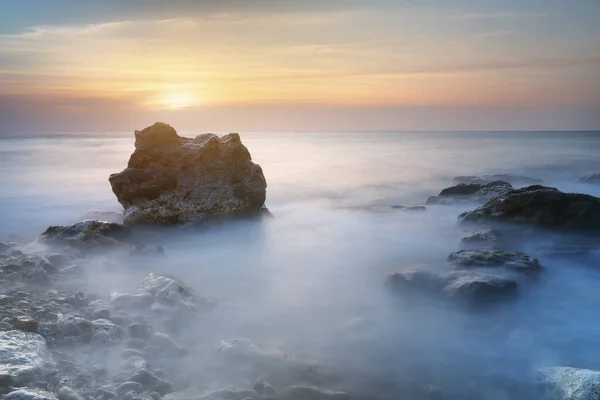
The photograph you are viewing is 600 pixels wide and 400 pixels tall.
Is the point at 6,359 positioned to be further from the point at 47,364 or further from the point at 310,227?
the point at 310,227

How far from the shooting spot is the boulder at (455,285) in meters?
7.48

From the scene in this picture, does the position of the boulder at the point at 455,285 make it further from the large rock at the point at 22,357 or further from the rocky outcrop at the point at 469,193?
the rocky outcrop at the point at 469,193

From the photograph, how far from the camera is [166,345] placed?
5.91m

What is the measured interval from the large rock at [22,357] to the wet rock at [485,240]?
27.5ft

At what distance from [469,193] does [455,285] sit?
32.9ft

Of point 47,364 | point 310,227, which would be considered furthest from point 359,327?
point 310,227

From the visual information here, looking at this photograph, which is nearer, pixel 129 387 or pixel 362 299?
pixel 129 387

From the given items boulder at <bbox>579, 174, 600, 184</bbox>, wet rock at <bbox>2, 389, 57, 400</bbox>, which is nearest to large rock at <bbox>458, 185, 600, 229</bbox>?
wet rock at <bbox>2, 389, 57, 400</bbox>

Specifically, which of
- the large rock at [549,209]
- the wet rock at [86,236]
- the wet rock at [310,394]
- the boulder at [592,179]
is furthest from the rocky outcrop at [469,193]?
the wet rock at [310,394]

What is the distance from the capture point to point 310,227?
44.5 ft

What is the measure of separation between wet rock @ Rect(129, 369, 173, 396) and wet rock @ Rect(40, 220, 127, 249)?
5.19 metres

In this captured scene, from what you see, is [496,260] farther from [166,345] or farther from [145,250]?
[145,250]

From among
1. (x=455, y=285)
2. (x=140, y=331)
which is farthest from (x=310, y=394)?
(x=455, y=285)

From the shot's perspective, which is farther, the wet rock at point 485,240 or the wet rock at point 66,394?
the wet rock at point 485,240
